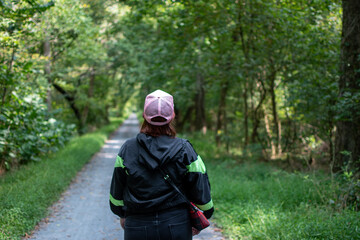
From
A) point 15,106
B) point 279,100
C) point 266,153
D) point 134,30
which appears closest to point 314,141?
point 266,153

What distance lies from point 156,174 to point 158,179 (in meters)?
0.04

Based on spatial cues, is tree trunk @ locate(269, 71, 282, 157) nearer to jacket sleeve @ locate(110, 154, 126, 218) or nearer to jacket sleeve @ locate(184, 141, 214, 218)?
jacket sleeve @ locate(184, 141, 214, 218)

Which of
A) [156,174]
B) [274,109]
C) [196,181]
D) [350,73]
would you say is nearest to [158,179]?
[156,174]

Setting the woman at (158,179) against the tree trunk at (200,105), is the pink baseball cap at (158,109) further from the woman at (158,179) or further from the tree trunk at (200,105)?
the tree trunk at (200,105)

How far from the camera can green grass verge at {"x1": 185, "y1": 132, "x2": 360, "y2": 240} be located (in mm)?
4488

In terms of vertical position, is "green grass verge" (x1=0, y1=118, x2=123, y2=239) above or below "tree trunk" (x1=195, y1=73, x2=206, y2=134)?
below

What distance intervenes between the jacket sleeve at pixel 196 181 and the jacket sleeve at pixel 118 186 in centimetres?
50

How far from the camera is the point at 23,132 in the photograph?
10.1 m

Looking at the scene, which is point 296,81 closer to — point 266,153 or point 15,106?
point 266,153

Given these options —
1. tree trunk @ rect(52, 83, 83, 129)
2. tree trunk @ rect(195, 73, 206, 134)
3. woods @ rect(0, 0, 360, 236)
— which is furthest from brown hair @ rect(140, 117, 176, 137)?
tree trunk @ rect(52, 83, 83, 129)

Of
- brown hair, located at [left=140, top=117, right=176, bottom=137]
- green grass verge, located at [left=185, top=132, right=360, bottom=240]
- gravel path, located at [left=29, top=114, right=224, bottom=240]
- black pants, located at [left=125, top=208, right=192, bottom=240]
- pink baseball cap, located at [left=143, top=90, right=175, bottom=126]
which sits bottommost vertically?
gravel path, located at [left=29, top=114, right=224, bottom=240]

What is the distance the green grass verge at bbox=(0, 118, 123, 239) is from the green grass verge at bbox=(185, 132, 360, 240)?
11.1 ft

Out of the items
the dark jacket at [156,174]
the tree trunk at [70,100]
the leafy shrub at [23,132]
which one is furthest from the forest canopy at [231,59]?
the tree trunk at [70,100]

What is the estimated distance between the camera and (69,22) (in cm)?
1330
